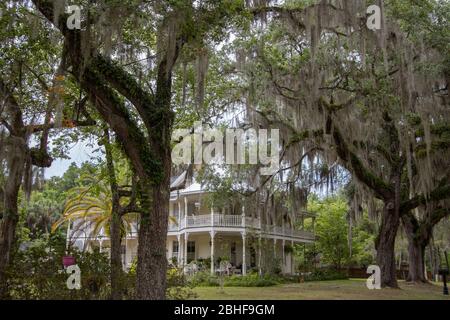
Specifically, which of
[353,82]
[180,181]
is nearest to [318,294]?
[353,82]

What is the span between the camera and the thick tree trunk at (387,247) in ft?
Result: 61.0

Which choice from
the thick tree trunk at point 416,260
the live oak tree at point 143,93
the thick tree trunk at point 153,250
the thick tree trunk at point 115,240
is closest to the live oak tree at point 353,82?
the live oak tree at point 143,93

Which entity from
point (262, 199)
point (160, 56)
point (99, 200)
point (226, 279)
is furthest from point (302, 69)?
point (226, 279)

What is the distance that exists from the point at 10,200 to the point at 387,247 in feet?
47.3

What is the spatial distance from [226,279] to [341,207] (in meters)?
14.8

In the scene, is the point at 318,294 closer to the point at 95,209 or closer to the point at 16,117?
the point at 16,117

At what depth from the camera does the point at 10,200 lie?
9805 millimetres

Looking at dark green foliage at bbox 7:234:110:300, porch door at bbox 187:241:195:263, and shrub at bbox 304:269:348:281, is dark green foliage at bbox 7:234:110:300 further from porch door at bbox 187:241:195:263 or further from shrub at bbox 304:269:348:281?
porch door at bbox 187:241:195:263

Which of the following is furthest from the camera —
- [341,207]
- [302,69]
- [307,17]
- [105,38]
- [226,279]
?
[341,207]

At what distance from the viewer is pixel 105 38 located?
8609 millimetres

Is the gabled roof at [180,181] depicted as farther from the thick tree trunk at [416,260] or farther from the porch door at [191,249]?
the thick tree trunk at [416,260]

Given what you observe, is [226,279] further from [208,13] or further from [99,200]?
[208,13]

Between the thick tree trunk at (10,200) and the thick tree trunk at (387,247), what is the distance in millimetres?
13745

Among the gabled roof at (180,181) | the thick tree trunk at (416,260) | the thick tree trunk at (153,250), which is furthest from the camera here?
the thick tree trunk at (416,260)
